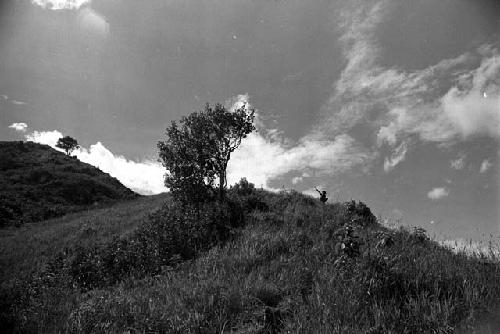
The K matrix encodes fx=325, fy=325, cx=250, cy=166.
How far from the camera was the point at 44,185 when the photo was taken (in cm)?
3969

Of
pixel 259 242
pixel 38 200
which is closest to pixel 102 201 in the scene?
pixel 38 200

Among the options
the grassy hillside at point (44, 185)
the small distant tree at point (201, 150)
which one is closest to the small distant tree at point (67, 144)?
the grassy hillside at point (44, 185)

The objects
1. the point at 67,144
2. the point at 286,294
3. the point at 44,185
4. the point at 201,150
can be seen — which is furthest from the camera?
the point at 67,144

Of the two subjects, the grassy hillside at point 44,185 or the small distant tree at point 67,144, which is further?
the small distant tree at point 67,144

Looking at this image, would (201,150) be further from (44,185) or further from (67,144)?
(67,144)

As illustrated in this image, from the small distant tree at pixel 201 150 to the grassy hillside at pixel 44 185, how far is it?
1936 cm

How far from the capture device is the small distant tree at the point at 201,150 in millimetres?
17328

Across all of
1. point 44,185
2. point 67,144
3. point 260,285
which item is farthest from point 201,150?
point 67,144

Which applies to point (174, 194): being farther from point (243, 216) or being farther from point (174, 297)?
point (174, 297)

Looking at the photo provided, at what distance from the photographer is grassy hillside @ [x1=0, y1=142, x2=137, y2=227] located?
3225cm

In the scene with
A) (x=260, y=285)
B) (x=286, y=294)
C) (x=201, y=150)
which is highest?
(x=201, y=150)

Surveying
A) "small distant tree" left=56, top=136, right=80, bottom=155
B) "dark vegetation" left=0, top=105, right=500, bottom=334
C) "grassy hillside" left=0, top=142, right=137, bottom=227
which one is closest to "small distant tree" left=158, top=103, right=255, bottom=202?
"dark vegetation" left=0, top=105, right=500, bottom=334

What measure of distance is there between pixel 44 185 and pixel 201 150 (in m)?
30.2

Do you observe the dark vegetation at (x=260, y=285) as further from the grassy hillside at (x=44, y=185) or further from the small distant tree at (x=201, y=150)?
the grassy hillside at (x=44, y=185)
